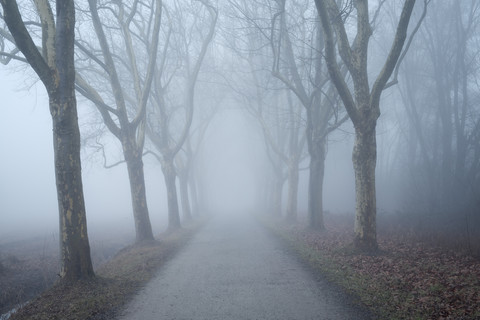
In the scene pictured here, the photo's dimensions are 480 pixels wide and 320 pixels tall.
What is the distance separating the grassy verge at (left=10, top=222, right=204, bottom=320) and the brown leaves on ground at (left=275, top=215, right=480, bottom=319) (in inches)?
169

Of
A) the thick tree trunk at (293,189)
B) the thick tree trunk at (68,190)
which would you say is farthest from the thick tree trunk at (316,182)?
the thick tree trunk at (68,190)

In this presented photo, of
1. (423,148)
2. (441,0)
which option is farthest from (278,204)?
(441,0)

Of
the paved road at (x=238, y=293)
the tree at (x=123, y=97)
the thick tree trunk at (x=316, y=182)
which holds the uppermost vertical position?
the tree at (x=123, y=97)

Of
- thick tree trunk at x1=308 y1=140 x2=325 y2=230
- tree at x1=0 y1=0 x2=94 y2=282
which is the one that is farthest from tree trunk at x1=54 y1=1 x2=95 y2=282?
thick tree trunk at x1=308 y1=140 x2=325 y2=230

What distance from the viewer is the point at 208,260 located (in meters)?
9.69

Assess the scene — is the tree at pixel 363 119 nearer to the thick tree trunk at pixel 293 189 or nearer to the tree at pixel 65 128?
the tree at pixel 65 128

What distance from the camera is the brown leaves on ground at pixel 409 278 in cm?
483

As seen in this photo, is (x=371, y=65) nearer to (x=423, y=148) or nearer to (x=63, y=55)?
(x=423, y=148)

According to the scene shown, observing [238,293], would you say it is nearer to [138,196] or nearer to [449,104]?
[138,196]

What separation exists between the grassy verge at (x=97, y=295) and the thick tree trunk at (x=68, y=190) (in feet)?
1.39

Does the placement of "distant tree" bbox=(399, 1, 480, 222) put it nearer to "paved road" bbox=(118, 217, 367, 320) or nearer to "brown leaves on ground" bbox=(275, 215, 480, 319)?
"brown leaves on ground" bbox=(275, 215, 480, 319)

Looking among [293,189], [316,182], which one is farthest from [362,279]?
[293,189]

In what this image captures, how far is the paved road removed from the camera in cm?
526

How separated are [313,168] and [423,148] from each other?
9532 millimetres
